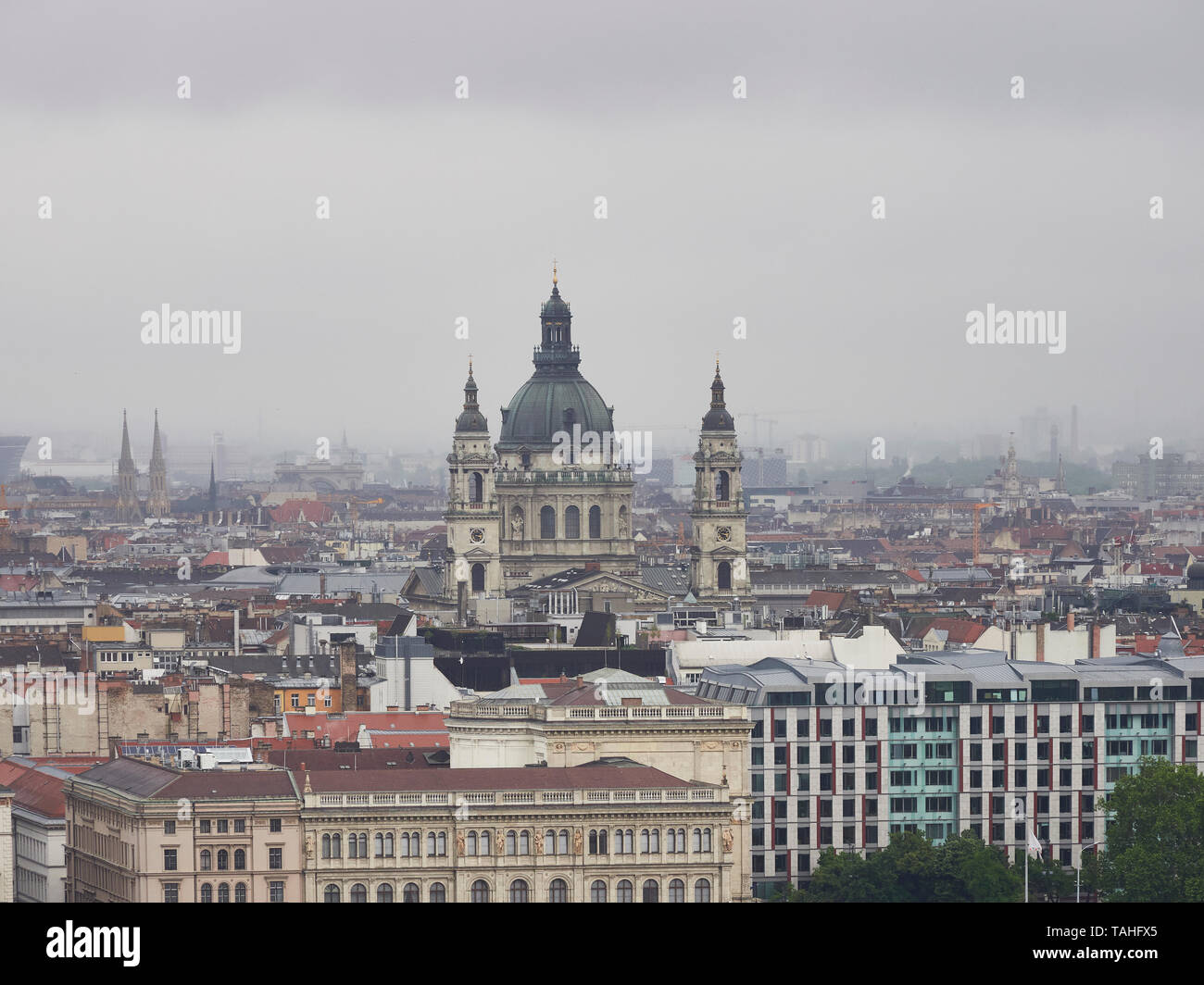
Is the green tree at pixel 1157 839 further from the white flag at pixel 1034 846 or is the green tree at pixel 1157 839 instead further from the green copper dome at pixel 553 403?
the green copper dome at pixel 553 403

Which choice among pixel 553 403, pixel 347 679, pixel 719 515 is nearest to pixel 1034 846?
pixel 347 679

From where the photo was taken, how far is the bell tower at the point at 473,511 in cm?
13825

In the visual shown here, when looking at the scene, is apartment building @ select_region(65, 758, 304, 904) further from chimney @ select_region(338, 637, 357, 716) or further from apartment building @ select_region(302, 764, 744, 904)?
chimney @ select_region(338, 637, 357, 716)

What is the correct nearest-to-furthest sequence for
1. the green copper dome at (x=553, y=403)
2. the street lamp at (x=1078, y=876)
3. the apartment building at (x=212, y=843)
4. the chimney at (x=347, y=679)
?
the apartment building at (x=212, y=843) < the street lamp at (x=1078, y=876) < the chimney at (x=347, y=679) < the green copper dome at (x=553, y=403)

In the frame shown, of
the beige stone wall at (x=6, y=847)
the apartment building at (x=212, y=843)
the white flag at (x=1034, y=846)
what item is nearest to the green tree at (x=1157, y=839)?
the white flag at (x=1034, y=846)

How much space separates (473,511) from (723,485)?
10879 millimetres

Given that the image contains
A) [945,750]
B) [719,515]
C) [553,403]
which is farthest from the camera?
[553,403]

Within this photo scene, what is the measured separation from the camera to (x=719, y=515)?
136625mm

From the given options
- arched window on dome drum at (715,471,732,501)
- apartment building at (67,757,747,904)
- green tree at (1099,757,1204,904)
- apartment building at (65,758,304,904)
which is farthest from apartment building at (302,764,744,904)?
arched window on dome drum at (715,471,732,501)

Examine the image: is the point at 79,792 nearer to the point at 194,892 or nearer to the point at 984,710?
the point at 194,892

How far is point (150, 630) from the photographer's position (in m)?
110

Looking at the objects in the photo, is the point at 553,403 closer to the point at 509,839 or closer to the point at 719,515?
the point at 719,515

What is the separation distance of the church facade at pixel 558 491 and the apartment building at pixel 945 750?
70.3m
